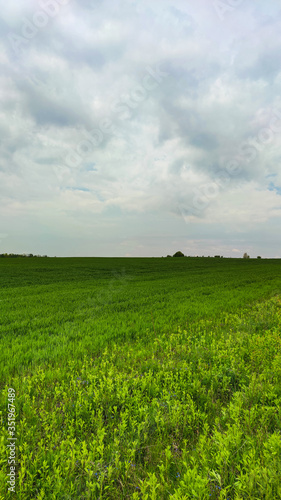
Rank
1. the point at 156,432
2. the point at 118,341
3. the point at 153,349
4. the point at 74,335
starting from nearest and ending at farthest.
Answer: the point at 156,432
the point at 153,349
the point at 118,341
the point at 74,335

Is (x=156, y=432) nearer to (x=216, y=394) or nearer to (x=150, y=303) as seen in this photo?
(x=216, y=394)

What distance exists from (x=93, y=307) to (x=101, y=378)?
796 cm

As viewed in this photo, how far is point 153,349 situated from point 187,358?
41.9 inches

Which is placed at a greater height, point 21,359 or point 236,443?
point 236,443

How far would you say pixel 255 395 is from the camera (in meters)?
4.25

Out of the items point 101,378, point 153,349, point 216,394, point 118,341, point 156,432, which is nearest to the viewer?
point 156,432

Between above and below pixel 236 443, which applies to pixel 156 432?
below

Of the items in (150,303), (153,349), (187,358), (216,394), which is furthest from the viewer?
(150,303)

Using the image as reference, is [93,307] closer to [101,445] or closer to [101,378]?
[101,378]

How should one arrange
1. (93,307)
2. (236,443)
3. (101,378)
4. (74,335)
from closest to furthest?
(236,443)
(101,378)
(74,335)
(93,307)

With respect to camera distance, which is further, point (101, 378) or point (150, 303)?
point (150, 303)

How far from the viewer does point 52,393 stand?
4.57 meters

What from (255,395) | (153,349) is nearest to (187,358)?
(153,349)

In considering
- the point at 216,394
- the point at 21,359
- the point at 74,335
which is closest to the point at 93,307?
the point at 74,335
